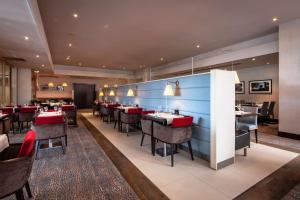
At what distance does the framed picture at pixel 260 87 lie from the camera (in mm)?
8188

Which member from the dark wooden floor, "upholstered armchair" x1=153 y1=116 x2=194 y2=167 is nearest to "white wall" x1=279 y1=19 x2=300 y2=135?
"upholstered armchair" x1=153 y1=116 x2=194 y2=167

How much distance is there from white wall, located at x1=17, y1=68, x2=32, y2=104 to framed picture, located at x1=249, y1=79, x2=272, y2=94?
12.3 meters

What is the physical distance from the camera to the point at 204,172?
9.02 feet

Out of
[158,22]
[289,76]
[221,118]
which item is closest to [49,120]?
[221,118]

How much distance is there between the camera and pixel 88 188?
2289 millimetres

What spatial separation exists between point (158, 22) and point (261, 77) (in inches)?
263

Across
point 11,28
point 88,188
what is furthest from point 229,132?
point 11,28

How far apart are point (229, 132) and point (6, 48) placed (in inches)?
260

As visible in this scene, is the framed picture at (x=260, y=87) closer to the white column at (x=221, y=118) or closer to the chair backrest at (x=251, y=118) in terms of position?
the chair backrest at (x=251, y=118)

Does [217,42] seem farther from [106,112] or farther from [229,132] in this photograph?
[106,112]

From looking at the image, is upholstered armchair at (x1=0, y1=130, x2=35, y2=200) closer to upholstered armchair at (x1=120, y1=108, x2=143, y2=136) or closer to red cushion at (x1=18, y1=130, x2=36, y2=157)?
red cushion at (x1=18, y1=130, x2=36, y2=157)

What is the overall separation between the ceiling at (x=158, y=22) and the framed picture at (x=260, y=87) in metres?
3.44

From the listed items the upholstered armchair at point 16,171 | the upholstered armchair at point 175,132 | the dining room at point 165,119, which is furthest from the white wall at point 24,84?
the upholstered armchair at point 16,171

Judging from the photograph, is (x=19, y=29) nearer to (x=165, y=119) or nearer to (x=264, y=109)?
(x=165, y=119)
